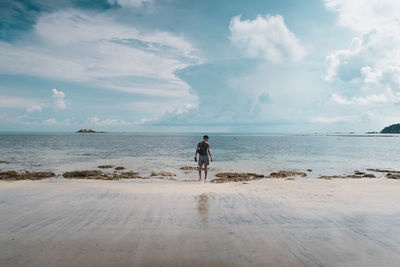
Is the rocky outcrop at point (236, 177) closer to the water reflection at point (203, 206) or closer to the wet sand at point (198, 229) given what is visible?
the wet sand at point (198, 229)

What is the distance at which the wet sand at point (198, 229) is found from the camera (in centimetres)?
521

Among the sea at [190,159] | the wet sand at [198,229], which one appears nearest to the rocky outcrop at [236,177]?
the sea at [190,159]

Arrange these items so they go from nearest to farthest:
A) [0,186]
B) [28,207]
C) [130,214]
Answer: [130,214]
[28,207]
[0,186]

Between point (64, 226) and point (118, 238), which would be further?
point (64, 226)

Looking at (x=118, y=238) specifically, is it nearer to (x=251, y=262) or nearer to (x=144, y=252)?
(x=144, y=252)

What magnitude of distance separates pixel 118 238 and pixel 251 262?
3458 millimetres

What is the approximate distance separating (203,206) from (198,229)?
93.0 inches

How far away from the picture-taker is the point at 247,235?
641 centimetres

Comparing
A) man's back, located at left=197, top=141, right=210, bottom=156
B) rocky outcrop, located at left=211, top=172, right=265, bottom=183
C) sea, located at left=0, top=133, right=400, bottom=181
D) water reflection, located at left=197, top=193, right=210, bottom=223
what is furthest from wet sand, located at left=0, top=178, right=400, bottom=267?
sea, located at left=0, top=133, right=400, bottom=181

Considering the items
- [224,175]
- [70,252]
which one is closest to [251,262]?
[70,252]

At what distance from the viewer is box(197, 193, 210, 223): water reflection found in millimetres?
7845

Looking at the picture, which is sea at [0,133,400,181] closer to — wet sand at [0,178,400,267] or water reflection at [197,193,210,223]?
water reflection at [197,193,210,223]

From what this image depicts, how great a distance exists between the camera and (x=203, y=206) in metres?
9.16

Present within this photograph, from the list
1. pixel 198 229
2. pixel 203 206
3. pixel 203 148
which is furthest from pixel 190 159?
pixel 198 229
